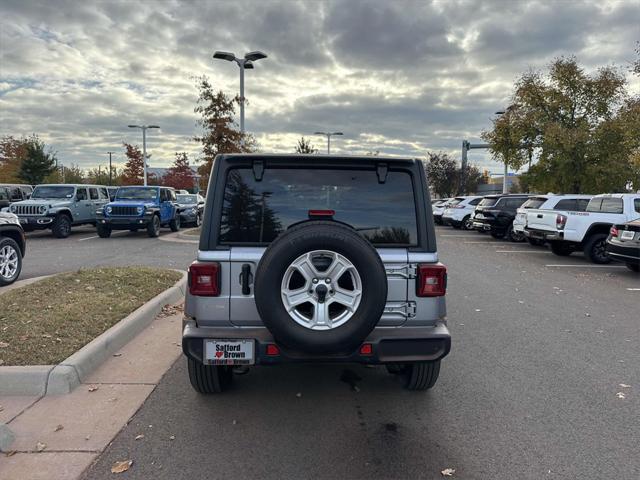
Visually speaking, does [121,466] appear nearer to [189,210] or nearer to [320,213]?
[320,213]

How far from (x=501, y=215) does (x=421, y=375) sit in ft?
48.7

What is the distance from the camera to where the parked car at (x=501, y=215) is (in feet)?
57.0

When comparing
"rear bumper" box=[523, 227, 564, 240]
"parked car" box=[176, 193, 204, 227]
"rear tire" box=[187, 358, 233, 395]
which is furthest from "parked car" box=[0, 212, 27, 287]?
"parked car" box=[176, 193, 204, 227]

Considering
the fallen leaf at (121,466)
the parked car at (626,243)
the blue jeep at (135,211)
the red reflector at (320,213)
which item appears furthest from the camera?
the blue jeep at (135,211)

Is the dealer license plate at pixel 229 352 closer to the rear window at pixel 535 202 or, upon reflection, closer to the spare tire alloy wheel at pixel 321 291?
the spare tire alloy wheel at pixel 321 291

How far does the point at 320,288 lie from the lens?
3.02m

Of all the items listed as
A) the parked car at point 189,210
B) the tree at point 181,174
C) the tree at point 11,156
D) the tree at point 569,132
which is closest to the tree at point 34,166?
the tree at point 11,156

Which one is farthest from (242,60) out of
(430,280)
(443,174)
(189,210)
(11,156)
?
(11,156)

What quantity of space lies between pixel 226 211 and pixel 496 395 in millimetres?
2710

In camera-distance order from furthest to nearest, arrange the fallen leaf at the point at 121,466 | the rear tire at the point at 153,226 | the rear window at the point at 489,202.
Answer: the rear window at the point at 489,202
the rear tire at the point at 153,226
the fallen leaf at the point at 121,466

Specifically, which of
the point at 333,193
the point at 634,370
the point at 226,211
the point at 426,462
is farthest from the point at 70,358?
the point at 634,370

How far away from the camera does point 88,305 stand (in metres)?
5.57

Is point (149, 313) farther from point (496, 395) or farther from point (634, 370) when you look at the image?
point (634, 370)

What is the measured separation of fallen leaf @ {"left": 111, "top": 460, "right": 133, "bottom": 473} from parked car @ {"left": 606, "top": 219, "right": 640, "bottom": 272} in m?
10.1
